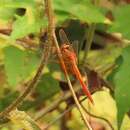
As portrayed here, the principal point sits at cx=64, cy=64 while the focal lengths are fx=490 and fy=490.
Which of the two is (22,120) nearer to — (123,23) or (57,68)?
(123,23)

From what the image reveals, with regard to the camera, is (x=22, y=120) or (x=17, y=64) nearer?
(x=22, y=120)

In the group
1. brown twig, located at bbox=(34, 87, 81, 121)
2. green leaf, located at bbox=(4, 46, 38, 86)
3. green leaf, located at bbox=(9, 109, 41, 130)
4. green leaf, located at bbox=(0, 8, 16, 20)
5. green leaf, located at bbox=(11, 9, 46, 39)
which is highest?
green leaf, located at bbox=(11, 9, 46, 39)

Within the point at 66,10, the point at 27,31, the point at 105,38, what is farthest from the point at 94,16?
the point at 105,38

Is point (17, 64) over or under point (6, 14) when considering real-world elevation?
under

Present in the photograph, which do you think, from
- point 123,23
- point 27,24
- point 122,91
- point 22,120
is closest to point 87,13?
point 123,23

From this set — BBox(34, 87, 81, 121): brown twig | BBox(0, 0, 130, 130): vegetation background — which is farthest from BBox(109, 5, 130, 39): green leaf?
BBox(34, 87, 81, 121): brown twig

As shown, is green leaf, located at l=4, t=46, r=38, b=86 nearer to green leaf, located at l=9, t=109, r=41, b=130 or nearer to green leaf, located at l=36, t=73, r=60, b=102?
green leaf, located at l=36, t=73, r=60, b=102
